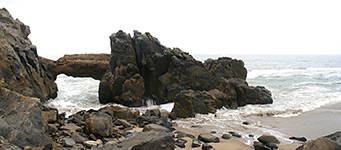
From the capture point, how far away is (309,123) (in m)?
9.20

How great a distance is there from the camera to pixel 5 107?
3.56m

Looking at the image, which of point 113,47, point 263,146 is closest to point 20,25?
point 113,47

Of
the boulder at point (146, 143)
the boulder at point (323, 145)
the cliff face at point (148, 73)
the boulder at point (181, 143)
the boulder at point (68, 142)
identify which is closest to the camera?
the boulder at point (323, 145)

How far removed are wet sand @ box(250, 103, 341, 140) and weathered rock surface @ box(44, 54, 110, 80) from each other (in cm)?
1312

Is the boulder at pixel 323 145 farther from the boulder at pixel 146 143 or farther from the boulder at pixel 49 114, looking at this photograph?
the boulder at pixel 49 114

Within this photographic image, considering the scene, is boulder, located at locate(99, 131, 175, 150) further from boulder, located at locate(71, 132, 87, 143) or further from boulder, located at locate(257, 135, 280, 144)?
boulder, located at locate(257, 135, 280, 144)

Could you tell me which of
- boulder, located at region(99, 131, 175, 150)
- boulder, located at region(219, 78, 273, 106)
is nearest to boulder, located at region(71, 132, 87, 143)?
boulder, located at region(99, 131, 175, 150)

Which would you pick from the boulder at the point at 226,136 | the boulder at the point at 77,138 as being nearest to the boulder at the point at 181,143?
the boulder at the point at 226,136

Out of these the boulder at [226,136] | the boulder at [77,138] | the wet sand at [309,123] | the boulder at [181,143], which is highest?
the boulder at [77,138]

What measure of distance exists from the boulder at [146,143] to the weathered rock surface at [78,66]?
14665 millimetres

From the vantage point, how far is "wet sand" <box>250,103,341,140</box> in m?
7.96

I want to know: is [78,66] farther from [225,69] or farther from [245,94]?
[245,94]

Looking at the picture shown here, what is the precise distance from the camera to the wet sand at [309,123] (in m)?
7.96

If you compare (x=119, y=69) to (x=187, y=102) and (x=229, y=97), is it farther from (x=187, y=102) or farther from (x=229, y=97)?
(x=229, y=97)
